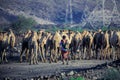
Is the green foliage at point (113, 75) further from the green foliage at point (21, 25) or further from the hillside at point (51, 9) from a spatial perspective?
the hillside at point (51, 9)

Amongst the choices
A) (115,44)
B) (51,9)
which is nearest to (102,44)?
(115,44)

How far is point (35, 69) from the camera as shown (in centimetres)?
2073

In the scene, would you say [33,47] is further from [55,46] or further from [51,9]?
[51,9]

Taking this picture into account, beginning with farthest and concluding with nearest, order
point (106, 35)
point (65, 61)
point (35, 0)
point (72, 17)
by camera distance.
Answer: point (35, 0) < point (72, 17) < point (106, 35) < point (65, 61)

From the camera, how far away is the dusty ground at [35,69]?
19094 millimetres

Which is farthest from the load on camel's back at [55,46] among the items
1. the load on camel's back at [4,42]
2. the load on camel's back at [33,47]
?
the load on camel's back at [4,42]

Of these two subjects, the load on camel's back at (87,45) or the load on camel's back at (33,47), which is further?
the load on camel's back at (87,45)

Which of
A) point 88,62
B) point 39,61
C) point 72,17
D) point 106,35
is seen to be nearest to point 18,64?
point 39,61

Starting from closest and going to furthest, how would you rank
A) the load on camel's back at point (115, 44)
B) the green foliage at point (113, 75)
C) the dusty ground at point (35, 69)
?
the green foliage at point (113, 75) < the dusty ground at point (35, 69) < the load on camel's back at point (115, 44)

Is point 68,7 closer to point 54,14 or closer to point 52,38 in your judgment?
point 54,14

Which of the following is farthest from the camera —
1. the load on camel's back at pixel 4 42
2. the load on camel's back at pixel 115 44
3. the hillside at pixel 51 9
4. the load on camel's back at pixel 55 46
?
the hillside at pixel 51 9

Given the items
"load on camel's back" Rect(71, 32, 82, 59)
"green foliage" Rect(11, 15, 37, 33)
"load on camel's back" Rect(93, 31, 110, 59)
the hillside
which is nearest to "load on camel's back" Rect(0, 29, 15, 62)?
"load on camel's back" Rect(71, 32, 82, 59)

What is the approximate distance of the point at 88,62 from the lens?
23.8 meters

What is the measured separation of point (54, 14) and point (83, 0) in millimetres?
12964
